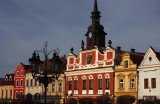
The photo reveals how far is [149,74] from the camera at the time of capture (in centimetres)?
4962

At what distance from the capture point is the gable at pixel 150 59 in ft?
161

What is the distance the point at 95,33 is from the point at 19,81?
25785 millimetres

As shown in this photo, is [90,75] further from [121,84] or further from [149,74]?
[149,74]

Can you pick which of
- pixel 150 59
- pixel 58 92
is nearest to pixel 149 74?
pixel 150 59

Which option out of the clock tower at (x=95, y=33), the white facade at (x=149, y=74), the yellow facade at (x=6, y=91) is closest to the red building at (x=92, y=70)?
the clock tower at (x=95, y=33)

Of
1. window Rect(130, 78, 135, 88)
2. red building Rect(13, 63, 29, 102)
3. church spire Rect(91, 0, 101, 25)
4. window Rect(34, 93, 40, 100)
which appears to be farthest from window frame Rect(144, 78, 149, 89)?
red building Rect(13, 63, 29, 102)

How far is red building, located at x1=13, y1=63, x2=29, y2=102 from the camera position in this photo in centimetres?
7762

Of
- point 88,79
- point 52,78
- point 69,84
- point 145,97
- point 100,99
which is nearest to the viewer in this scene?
point 52,78

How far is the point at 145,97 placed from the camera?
4975cm

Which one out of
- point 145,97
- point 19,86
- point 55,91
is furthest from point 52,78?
point 19,86

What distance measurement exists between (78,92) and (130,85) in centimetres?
1199

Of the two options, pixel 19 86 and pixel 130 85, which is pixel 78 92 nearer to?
pixel 130 85

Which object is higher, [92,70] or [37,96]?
[92,70]

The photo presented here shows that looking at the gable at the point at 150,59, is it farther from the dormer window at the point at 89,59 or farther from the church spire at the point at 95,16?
the church spire at the point at 95,16
